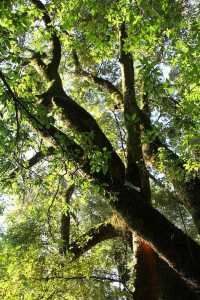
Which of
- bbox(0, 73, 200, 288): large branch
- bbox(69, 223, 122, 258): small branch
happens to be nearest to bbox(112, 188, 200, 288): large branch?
bbox(0, 73, 200, 288): large branch

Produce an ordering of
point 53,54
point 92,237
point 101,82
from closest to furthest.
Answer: point 92,237
point 53,54
point 101,82

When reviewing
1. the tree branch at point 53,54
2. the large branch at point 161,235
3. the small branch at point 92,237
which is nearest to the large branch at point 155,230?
the large branch at point 161,235

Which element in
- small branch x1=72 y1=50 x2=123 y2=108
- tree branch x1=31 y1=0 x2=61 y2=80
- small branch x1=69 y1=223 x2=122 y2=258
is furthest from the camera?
small branch x1=72 y1=50 x2=123 y2=108

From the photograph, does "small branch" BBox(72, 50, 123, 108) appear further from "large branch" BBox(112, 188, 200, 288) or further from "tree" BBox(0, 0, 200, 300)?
"large branch" BBox(112, 188, 200, 288)

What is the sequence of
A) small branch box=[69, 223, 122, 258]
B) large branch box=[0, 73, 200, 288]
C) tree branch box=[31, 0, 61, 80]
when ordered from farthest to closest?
tree branch box=[31, 0, 61, 80] → small branch box=[69, 223, 122, 258] → large branch box=[0, 73, 200, 288]

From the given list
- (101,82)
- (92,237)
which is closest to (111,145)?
(92,237)

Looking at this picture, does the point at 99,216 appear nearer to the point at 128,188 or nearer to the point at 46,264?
the point at 46,264

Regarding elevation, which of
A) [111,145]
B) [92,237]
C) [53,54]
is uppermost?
[53,54]

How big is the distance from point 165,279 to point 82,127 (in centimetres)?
290

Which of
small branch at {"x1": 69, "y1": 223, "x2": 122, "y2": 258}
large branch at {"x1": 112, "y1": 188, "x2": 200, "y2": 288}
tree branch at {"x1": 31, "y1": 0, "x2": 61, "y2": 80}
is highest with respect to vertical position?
tree branch at {"x1": 31, "y1": 0, "x2": 61, "y2": 80}

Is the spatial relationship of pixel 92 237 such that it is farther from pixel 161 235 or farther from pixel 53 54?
pixel 53 54

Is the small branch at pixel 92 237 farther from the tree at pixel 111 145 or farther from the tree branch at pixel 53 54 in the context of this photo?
the tree branch at pixel 53 54

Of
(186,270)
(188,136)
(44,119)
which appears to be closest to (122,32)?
(188,136)

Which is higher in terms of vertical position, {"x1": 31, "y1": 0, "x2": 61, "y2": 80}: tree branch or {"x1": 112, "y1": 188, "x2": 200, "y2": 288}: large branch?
{"x1": 31, "y1": 0, "x2": 61, "y2": 80}: tree branch
